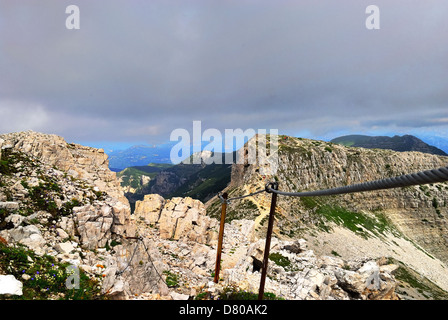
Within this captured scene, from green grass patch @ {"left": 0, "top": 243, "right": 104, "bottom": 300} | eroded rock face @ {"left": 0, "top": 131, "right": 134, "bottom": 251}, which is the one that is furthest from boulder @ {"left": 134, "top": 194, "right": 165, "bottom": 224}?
green grass patch @ {"left": 0, "top": 243, "right": 104, "bottom": 300}

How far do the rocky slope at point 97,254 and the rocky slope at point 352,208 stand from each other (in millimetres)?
48670

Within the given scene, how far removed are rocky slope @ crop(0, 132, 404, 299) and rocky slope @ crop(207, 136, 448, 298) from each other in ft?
160

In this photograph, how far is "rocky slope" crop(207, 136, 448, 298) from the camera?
94875mm

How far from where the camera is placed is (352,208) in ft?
442

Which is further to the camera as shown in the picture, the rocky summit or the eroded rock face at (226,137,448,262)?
the eroded rock face at (226,137,448,262)

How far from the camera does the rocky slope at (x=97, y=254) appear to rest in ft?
34.4

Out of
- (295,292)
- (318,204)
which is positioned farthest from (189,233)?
(318,204)

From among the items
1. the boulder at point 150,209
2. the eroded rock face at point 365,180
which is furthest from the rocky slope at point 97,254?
the eroded rock face at point 365,180

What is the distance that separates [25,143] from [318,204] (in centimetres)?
12375

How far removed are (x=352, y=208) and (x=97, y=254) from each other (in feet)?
496

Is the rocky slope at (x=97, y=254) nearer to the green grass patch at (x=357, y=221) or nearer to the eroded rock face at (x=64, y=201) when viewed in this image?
the eroded rock face at (x=64, y=201)

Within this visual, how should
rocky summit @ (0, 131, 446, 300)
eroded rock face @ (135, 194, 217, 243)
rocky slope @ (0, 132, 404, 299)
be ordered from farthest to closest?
1. eroded rock face @ (135, 194, 217, 243)
2. rocky summit @ (0, 131, 446, 300)
3. rocky slope @ (0, 132, 404, 299)

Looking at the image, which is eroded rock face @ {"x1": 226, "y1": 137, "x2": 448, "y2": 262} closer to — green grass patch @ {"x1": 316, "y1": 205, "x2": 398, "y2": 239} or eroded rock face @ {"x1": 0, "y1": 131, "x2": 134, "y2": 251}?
green grass patch @ {"x1": 316, "y1": 205, "x2": 398, "y2": 239}
